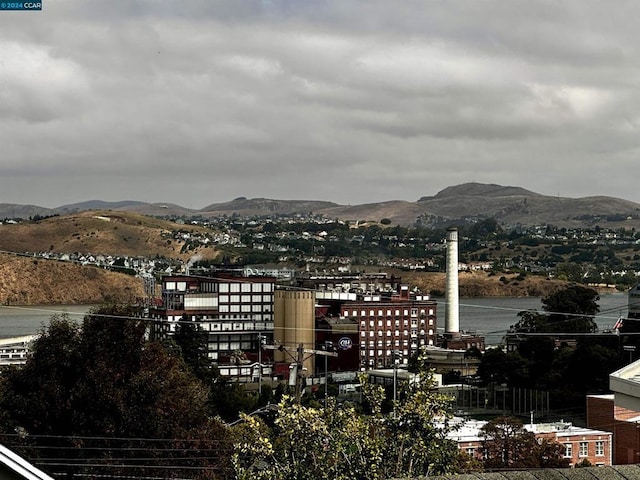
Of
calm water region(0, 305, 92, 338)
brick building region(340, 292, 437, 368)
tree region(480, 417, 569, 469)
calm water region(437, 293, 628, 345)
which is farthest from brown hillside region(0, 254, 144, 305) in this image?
tree region(480, 417, 569, 469)

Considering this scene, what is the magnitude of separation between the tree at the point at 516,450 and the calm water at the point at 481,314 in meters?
40.4

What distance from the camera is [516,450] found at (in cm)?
1634

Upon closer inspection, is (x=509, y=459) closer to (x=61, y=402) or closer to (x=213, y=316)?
(x=61, y=402)

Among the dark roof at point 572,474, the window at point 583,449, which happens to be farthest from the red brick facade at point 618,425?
the dark roof at point 572,474

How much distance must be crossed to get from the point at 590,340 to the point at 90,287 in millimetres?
51363

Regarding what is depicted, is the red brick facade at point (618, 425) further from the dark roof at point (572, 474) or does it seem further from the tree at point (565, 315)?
the tree at point (565, 315)

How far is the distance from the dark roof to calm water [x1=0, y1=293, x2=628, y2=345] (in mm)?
53090

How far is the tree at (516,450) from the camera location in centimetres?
1576

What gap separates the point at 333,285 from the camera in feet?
181

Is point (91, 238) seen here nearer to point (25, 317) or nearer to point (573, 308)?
point (25, 317)

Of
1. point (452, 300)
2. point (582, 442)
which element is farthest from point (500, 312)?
point (582, 442)

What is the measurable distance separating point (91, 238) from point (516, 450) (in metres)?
91.0

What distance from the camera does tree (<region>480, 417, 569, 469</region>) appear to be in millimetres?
15758

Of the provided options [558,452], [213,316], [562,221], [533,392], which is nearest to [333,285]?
[213,316]
